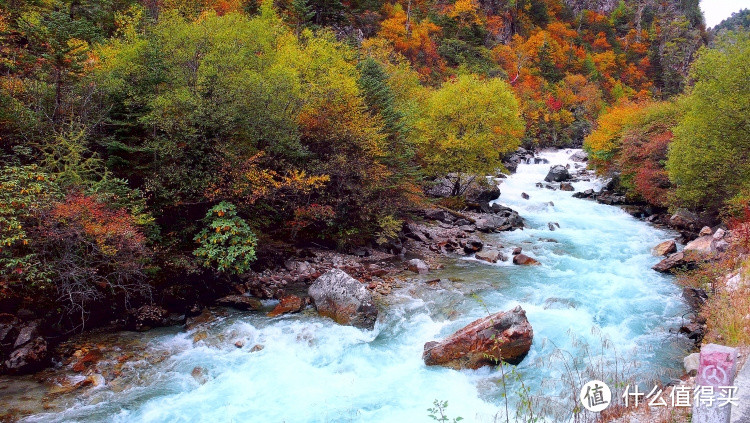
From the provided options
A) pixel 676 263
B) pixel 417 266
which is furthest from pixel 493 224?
pixel 676 263

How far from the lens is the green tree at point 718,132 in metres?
18.7

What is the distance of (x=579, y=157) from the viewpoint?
1903 inches

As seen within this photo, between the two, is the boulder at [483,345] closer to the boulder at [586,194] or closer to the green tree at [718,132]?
the green tree at [718,132]

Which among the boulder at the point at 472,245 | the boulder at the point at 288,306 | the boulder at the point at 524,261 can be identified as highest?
the boulder at the point at 288,306

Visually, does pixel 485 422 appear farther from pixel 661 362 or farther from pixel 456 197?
pixel 456 197

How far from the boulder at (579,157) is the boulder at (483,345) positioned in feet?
141

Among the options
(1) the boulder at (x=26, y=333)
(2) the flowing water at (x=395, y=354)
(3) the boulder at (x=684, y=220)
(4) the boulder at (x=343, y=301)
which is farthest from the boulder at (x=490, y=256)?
(1) the boulder at (x=26, y=333)

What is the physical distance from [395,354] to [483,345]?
241 cm

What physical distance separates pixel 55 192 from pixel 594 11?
11412cm

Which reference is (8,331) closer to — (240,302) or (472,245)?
(240,302)

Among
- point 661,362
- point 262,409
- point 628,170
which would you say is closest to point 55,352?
point 262,409

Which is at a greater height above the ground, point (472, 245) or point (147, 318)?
point (147, 318)

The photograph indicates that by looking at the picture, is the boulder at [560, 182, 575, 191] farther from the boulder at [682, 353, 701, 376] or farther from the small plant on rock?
the small plant on rock

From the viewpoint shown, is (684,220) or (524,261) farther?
(684,220)
